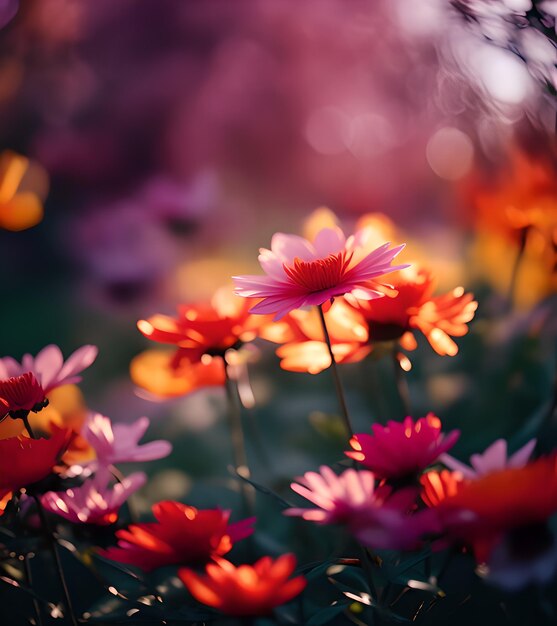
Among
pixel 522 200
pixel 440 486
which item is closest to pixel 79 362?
pixel 440 486

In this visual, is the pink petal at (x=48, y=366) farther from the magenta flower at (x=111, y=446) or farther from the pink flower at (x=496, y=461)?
the pink flower at (x=496, y=461)

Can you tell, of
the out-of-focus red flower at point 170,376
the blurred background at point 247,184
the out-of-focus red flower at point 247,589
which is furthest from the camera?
the blurred background at point 247,184

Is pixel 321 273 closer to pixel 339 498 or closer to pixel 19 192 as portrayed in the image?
pixel 339 498

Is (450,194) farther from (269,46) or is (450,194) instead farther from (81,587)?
(81,587)

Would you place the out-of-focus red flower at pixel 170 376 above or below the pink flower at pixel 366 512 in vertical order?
below

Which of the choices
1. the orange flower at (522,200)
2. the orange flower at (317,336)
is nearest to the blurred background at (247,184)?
the orange flower at (522,200)

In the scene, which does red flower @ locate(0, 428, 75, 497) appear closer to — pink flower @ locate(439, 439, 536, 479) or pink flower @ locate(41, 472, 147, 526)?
pink flower @ locate(41, 472, 147, 526)

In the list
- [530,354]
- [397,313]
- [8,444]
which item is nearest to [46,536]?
[8,444]

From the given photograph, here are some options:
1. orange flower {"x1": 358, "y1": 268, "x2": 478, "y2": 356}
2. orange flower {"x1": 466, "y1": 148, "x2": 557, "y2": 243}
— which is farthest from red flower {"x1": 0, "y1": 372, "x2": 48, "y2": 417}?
orange flower {"x1": 466, "y1": 148, "x2": 557, "y2": 243}
